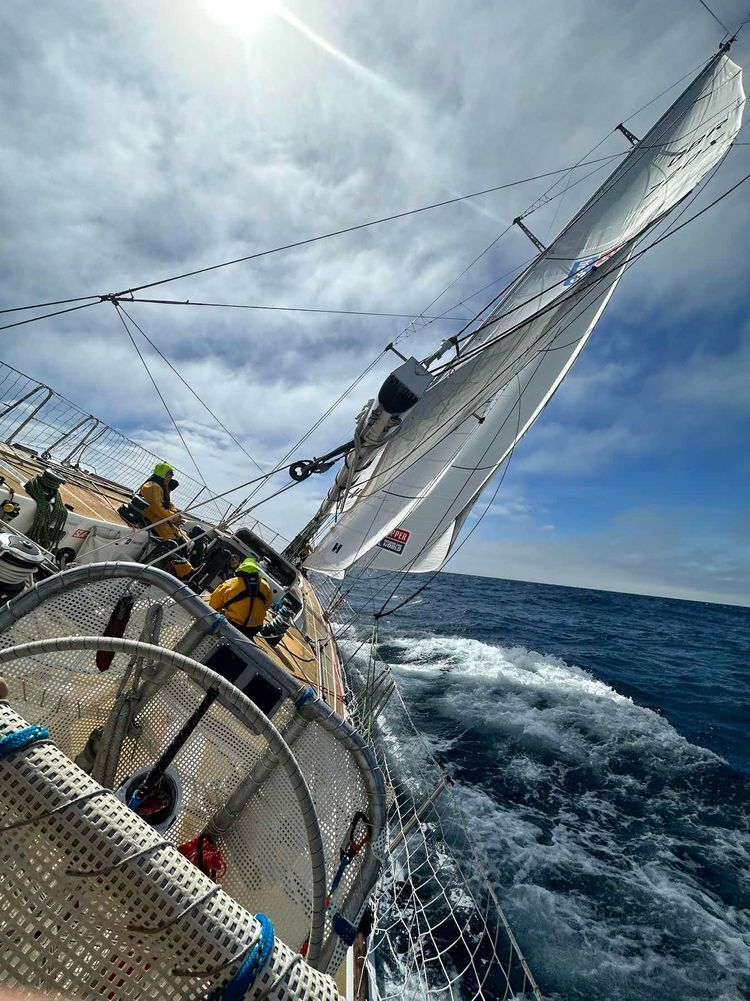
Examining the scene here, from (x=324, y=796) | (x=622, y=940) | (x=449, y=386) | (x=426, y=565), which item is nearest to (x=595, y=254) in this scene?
(x=449, y=386)

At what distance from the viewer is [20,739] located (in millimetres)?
1210

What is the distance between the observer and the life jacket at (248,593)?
420 centimetres

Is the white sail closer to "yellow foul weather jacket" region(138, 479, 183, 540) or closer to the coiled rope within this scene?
"yellow foul weather jacket" region(138, 479, 183, 540)

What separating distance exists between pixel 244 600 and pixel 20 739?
3.02 metres

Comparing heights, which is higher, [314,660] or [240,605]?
[240,605]

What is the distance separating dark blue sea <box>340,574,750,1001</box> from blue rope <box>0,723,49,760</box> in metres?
6.64

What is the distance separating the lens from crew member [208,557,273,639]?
418 cm

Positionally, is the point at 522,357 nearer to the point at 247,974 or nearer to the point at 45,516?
the point at 45,516

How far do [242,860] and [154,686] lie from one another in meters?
1.28

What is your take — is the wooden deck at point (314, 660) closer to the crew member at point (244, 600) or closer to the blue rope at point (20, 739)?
the crew member at point (244, 600)

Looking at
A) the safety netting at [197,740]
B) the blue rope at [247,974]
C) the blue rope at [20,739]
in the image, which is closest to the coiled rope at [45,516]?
the safety netting at [197,740]

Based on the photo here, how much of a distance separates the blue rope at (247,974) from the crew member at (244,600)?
10.2ft

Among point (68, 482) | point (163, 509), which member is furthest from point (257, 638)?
point (68, 482)

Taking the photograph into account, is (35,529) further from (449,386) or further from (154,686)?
(449,386)
